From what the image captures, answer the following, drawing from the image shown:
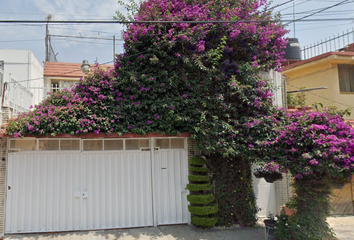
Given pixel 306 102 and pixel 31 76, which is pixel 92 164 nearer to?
pixel 31 76

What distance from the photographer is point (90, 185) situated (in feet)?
21.5

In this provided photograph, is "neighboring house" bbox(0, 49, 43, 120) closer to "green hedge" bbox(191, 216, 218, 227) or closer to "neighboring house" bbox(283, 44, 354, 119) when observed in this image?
"green hedge" bbox(191, 216, 218, 227)

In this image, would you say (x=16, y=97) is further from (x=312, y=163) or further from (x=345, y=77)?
(x=345, y=77)

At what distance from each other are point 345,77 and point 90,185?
36.8ft

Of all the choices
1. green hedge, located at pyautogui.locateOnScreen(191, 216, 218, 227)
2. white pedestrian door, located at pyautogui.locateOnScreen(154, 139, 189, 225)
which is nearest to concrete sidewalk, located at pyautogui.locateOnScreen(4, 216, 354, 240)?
A: green hedge, located at pyautogui.locateOnScreen(191, 216, 218, 227)

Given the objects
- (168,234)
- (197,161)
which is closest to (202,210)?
(168,234)

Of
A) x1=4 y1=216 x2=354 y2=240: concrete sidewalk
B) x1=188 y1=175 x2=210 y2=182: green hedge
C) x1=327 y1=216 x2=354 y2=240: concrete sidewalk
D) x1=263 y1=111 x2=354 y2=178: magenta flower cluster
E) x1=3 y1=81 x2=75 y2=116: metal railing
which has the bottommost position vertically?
x1=327 y1=216 x2=354 y2=240: concrete sidewalk

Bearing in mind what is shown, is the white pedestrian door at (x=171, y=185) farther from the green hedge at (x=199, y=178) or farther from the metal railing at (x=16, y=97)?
the metal railing at (x=16, y=97)

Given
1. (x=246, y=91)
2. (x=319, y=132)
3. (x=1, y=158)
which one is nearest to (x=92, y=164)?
(x=1, y=158)

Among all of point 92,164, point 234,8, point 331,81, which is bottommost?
point 92,164

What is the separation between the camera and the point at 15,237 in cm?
593

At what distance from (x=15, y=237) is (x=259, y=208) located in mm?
6426

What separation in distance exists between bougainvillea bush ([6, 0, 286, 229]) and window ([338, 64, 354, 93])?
5.90 m

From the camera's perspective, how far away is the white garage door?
6.24 m
